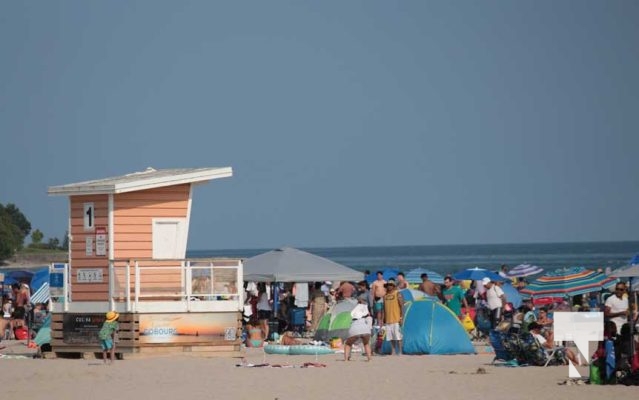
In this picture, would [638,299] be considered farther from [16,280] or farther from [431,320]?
[16,280]

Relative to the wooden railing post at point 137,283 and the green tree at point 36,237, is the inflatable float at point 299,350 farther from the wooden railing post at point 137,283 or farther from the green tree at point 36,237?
the green tree at point 36,237

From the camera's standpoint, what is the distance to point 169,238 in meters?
21.6

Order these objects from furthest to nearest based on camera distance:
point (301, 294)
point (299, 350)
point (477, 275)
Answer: point (477, 275) < point (301, 294) < point (299, 350)

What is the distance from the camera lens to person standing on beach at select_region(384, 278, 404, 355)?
21.2 m

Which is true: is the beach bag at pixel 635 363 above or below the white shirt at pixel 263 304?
below

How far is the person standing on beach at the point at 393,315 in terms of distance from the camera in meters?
21.2

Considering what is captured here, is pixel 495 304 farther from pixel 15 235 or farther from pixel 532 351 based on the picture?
pixel 15 235

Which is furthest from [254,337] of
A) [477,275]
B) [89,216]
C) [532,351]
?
[477,275]

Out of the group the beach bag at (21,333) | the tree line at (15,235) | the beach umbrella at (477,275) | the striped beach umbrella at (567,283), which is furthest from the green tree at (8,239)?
the striped beach umbrella at (567,283)

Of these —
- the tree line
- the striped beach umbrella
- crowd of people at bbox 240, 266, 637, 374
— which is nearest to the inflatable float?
crowd of people at bbox 240, 266, 637, 374

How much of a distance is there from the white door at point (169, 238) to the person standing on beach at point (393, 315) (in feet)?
10.8

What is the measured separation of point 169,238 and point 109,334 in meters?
2.07

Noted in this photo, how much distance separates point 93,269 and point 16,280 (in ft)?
61.0

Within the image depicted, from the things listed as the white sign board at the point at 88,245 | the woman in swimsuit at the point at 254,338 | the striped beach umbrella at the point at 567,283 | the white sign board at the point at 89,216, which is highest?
the white sign board at the point at 89,216
